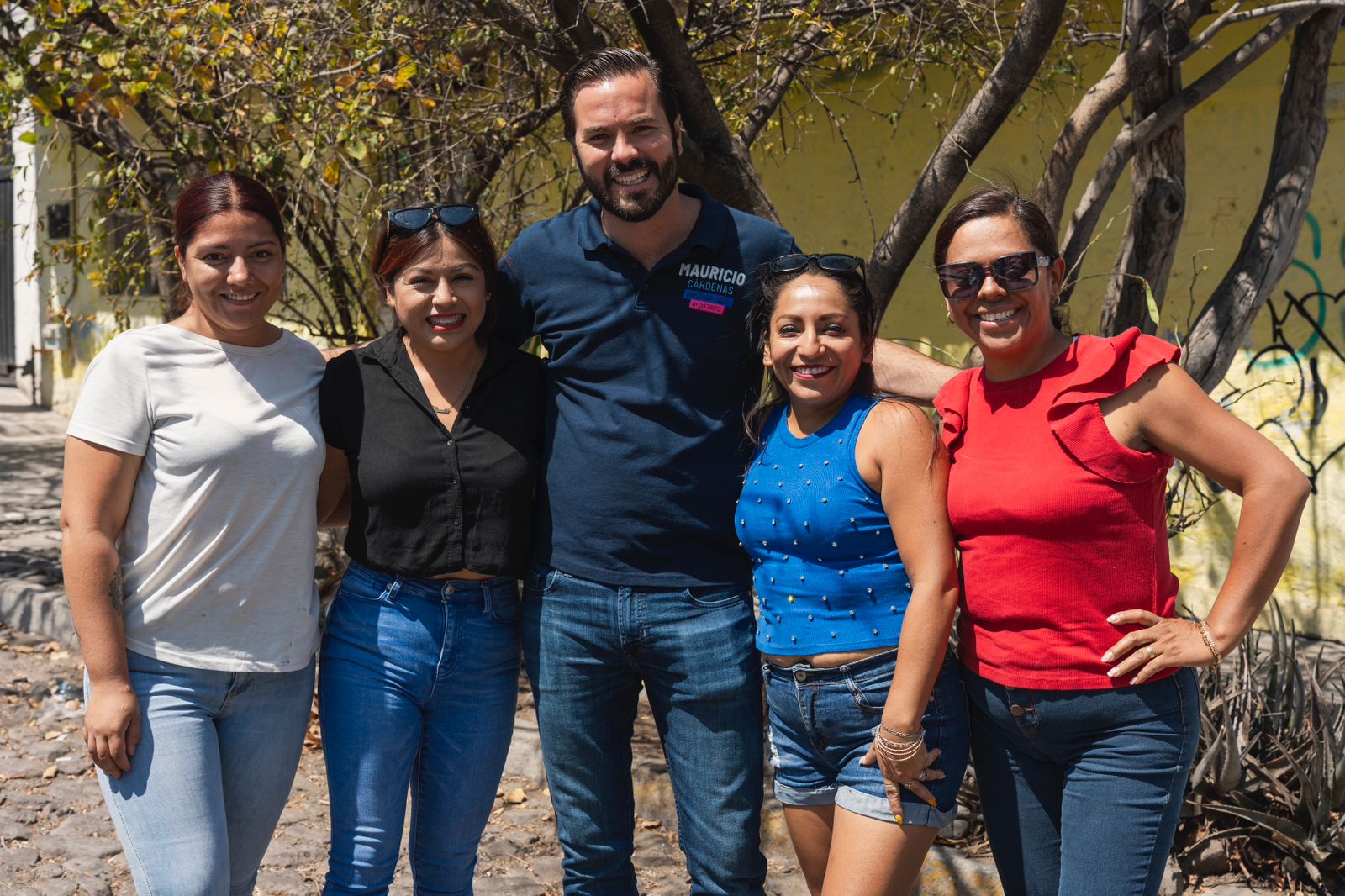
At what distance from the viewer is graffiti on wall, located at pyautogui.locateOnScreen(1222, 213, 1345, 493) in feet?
20.2

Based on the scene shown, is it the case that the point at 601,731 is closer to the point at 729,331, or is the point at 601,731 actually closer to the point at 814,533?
the point at 814,533

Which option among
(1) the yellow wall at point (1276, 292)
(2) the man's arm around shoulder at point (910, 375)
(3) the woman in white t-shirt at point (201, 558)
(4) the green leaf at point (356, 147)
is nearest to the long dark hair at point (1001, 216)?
(2) the man's arm around shoulder at point (910, 375)

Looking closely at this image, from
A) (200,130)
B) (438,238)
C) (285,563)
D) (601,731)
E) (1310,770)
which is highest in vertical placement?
(200,130)

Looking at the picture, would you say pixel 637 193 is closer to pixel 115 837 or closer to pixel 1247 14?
pixel 1247 14

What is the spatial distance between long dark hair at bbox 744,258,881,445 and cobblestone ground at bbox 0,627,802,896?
74.6 inches

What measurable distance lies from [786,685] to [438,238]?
1.21m

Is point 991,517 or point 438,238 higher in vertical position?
point 438,238

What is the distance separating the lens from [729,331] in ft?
9.37

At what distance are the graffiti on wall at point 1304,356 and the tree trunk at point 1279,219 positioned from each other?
7.27ft

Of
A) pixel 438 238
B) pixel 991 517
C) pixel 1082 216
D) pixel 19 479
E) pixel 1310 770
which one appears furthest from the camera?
pixel 19 479

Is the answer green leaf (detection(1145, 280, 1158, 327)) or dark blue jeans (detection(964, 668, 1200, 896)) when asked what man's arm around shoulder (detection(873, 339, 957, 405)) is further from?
green leaf (detection(1145, 280, 1158, 327))

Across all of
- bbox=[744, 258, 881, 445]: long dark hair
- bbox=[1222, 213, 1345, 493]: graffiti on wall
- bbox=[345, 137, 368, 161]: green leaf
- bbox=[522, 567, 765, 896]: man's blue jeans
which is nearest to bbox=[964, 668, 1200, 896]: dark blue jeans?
bbox=[522, 567, 765, 896]: man's blue jeans

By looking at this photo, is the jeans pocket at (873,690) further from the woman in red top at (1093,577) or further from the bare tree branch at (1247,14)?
the bare tree branch at (1247,14)

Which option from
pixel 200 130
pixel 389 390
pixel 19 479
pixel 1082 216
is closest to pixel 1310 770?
pixel 1082 216
